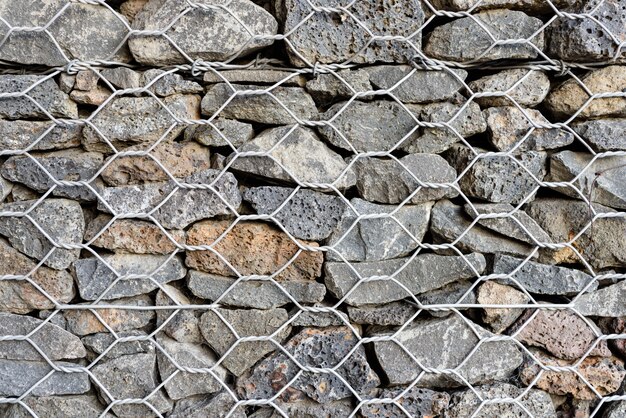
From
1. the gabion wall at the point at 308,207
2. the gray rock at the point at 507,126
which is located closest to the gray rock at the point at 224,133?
the gabion wall at the point at 308,207

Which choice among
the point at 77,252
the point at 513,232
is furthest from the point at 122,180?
the point at 513,232

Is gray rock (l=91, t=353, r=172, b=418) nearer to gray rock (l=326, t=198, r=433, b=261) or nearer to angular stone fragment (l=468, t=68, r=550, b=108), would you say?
gray rock (l=326, t=198, r=433, b=261)

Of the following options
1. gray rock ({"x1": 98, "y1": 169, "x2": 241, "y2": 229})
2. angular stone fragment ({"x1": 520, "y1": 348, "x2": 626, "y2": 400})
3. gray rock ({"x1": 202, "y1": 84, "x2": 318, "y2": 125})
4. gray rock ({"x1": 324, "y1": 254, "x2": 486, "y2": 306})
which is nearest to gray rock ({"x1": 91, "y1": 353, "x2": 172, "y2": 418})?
gray rock ({"x1": 98, "y1": 169, "x2": 241, "y2": 229})

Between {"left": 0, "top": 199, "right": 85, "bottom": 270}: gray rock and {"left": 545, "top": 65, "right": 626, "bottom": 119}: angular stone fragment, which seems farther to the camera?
{"left": 545, "top": 65, "right": 626, "bottom": 119}: angular stone fragment

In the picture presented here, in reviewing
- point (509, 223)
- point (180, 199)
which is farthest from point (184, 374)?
point (509, 223)

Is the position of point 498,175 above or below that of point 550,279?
above

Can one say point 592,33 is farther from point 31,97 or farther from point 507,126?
point 31,97
